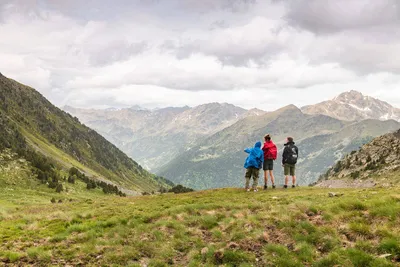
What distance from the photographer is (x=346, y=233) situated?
15125mm

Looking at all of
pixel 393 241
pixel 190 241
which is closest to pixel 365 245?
pixel 393 241

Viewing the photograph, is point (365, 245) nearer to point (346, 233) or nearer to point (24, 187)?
point (346, 233)

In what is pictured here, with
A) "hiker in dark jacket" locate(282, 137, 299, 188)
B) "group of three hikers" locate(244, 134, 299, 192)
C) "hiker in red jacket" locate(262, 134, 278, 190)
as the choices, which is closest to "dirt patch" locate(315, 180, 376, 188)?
"hiker in dark jacket" locate(282, 137, 299, 188)

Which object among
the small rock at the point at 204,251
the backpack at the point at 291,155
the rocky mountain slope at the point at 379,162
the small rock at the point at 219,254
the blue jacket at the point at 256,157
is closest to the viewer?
the small rock at the point at 219,254

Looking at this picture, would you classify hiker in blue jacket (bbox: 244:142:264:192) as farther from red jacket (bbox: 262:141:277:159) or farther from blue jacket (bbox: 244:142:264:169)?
red jacket (bbox: 262:141:277:159)

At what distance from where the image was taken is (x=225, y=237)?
54.0ft

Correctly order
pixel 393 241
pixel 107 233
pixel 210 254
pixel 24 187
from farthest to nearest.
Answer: pixel 24 187 < pixel 107 233 < pixel 210 254 < pixel 393 241

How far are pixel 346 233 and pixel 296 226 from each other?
2369 mm

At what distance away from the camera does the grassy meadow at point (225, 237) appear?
13977 mm

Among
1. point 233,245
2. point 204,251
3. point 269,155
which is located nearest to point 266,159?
point 269,155

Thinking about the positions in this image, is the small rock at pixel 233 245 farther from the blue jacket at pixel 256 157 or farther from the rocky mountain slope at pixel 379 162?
the rocky mountain slope at pixel 379 162

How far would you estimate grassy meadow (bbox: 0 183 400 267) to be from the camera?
13977mm

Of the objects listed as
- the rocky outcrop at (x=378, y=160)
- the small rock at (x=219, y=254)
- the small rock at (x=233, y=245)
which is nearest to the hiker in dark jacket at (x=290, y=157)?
the small rock at (x=233, y=245)

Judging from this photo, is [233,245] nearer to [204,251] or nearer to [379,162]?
[204,251]
